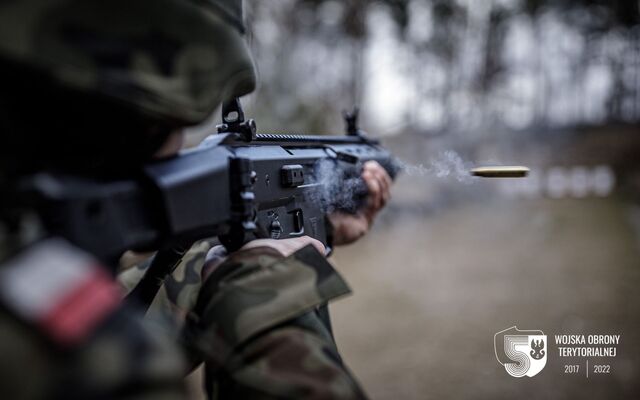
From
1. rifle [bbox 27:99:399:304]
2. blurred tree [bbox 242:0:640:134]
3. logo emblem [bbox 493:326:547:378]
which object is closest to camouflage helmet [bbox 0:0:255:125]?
rifle [bbox 27:99:399:304]

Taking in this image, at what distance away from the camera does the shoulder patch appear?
650 mm

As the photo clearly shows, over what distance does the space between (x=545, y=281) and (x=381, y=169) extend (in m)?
5.11

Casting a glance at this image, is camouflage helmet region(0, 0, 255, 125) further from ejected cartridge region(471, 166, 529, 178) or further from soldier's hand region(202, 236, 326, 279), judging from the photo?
ejected cartridge region(471, 166, 529, 178)

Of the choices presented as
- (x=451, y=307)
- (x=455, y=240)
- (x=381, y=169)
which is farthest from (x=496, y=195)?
(x=381, y=169)

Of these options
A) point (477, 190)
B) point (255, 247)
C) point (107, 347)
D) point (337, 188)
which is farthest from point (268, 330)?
point (477, 190)

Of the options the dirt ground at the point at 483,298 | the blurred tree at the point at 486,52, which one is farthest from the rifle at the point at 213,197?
the blurred tree at the point at 486,52

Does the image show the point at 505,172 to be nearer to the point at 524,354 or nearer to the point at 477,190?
the point at 524,354

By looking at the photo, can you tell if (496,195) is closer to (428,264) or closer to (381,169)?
(428,264)

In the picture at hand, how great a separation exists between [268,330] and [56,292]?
0.45 metres

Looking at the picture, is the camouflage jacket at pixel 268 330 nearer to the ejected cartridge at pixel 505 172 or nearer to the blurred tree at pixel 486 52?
the ejected cartridge at pixel 505 172

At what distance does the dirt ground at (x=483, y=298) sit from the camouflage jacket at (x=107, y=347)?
121 inches

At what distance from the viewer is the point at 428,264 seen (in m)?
7.71

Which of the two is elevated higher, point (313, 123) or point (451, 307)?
point (313, 123)

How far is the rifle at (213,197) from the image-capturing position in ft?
2.73
